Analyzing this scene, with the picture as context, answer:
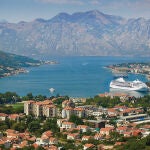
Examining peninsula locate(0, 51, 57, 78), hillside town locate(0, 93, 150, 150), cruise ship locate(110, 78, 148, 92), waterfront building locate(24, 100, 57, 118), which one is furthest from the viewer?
peninsula locate(0, 51, 57, 78)

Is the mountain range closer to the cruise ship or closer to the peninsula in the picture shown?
the peninsula

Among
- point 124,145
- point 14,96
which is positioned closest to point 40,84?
point 14,96

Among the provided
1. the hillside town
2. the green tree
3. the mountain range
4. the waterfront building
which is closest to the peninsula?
the waterfront building

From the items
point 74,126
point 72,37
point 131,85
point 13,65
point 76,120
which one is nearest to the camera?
point 74,126

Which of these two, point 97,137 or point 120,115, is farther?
point 120,115

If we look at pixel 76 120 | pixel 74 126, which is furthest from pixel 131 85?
pixel 74 126

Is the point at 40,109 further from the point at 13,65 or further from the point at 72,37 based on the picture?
the point at 72,37

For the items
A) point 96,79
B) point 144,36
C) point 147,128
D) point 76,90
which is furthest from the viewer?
point 144,36

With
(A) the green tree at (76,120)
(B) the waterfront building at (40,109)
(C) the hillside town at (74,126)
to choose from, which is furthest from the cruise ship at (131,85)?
(A) the green tree at (76,120)

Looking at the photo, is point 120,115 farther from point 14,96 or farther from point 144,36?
point 144,36
